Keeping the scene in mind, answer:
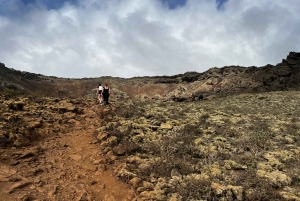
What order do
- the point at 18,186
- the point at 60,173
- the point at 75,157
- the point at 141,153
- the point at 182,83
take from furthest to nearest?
the point at 182,83
the point at 141,153
the point at 75,157
the point at 60,173
the point at 18,186

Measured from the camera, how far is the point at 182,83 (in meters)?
46.7

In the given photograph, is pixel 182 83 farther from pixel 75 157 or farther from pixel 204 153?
pixel 75 157

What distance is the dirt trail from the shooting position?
21.9 feet

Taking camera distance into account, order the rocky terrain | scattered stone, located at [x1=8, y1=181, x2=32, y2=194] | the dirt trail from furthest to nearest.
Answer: the rocky terrain
the dirt trail
scattered stone, located at [x1=8, y1=181, x2=32, y2=194]

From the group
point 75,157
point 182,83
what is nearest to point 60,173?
point 75,157

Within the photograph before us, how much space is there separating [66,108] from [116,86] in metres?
38.0

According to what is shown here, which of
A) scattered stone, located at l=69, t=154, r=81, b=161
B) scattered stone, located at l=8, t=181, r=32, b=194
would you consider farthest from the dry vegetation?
scattered stone, located at l=8, t=181, r=32, b=194

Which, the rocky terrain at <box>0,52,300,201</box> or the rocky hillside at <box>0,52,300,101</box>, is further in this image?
the rocky hillside at <box>0,52,300,101</box>

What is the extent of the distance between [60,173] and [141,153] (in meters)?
2.70

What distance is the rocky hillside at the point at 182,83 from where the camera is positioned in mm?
33500

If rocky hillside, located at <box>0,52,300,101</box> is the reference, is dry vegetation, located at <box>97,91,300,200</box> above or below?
below

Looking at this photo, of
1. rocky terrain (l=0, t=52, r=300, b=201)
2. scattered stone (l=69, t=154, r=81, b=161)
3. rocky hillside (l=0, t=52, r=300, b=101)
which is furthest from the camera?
rocky hillside (l=0, t=52, r=300, b=101)

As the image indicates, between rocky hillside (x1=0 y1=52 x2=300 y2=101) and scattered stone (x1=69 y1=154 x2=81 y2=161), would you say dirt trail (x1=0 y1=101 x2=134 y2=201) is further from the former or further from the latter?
rocky hillside (x1=0 y1=52 x2=300 y2=101)

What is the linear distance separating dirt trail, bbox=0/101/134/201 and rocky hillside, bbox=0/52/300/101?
16.7 meters
